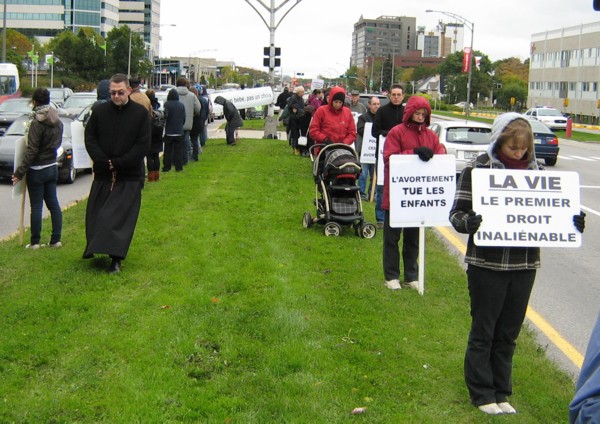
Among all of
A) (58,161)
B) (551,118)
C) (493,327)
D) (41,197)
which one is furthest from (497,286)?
(551,118)

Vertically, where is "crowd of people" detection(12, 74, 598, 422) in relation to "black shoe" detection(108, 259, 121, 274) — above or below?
above

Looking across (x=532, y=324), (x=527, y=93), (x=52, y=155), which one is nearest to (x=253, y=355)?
(x=532, y=324)

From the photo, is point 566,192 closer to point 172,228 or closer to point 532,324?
point 532,324

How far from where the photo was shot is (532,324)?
7.58m

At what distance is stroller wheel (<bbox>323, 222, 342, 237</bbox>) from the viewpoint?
10.8 m

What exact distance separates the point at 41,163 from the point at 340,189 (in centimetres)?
387

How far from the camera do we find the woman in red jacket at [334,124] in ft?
39.4

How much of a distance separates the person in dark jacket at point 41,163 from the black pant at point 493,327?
20.2 ft

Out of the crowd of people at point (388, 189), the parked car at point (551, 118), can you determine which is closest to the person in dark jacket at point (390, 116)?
the crowd of people at point (388, 189)

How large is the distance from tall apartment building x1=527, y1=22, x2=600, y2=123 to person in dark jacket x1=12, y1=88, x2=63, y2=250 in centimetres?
7407

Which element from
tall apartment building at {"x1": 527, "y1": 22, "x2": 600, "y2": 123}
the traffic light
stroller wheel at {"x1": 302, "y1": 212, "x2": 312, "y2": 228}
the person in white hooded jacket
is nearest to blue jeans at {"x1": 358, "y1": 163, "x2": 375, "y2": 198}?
stroller wheel at {"x1": 302, "y1": 212, "x2": 312, "y2": 228}

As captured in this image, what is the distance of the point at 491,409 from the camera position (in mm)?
4996

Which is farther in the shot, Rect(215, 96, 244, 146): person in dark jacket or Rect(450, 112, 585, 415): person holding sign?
Rect(215, 96, 244, 146): person in dark jacket

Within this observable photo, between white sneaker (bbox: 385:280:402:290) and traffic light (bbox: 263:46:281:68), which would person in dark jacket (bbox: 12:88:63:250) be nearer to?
white sneaker (bbox: 385:280:402:290)
